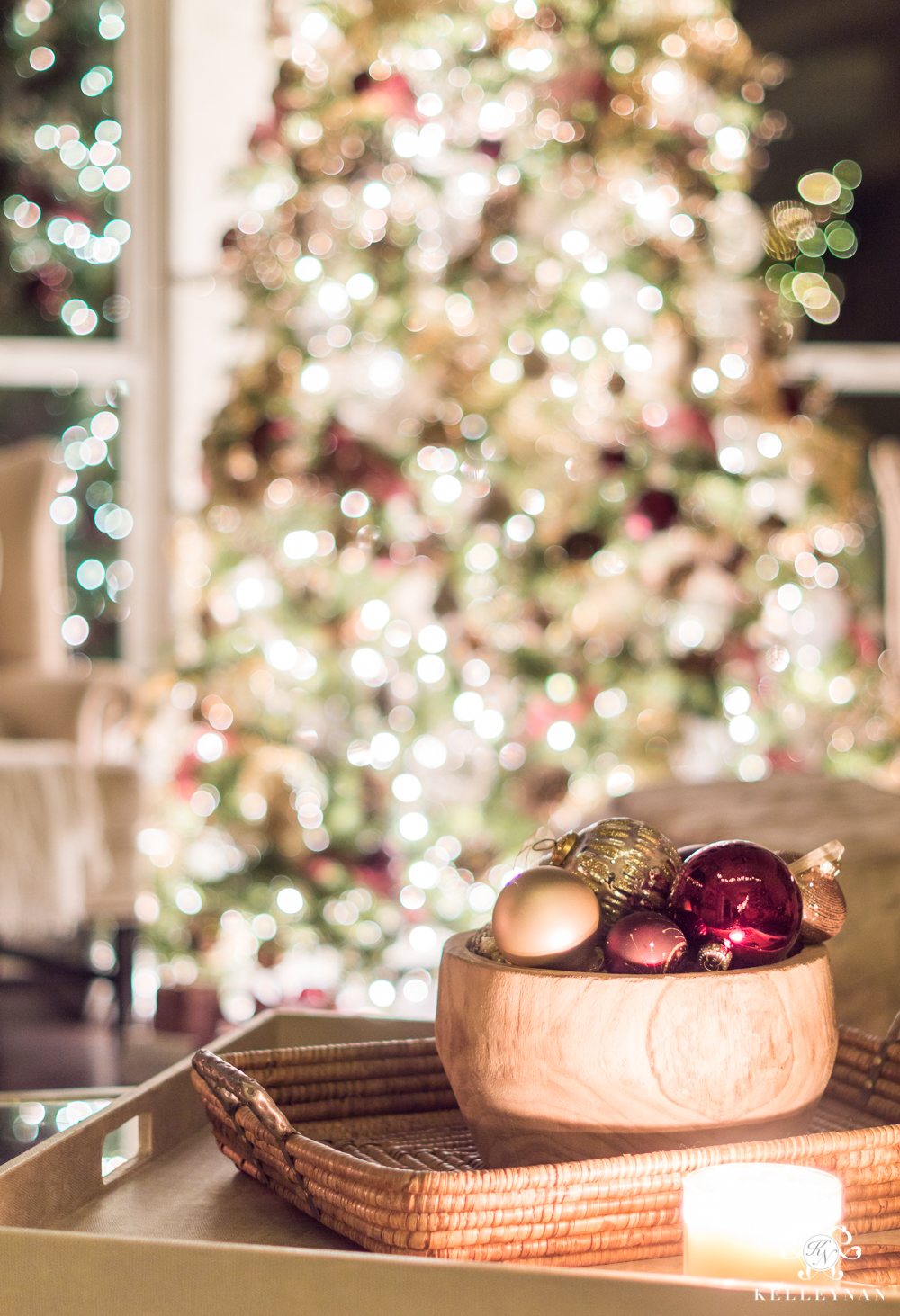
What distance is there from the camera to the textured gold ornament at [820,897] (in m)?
0.65

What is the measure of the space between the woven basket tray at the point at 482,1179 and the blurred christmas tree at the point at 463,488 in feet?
5.58

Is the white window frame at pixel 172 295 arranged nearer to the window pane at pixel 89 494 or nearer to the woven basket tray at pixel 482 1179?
the window pane at pixel 89 494

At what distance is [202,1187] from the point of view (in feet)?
2.19

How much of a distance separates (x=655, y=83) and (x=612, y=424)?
69 cm

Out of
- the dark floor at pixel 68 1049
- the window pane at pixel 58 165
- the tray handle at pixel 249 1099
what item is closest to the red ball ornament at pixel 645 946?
the tray handle at pixel 249 1099

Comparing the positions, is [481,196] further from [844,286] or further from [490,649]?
[844,286]

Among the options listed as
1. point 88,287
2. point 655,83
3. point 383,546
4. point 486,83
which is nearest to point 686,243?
point 655,83

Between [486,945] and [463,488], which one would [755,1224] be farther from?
[463,488]

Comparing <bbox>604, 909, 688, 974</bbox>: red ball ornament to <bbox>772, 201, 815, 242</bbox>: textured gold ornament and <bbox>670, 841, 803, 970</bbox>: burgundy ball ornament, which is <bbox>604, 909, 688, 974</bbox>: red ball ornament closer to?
<bbox>670, 841, 803, 970</bbox>: burgundy ball ornament

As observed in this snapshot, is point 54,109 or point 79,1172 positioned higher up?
point 54,109

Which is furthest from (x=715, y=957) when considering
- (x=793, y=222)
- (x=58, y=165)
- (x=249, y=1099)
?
(x=58, y=165)

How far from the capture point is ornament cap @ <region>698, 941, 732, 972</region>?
60 centimetres

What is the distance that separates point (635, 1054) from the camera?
0.56m

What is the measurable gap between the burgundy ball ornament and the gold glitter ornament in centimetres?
2
